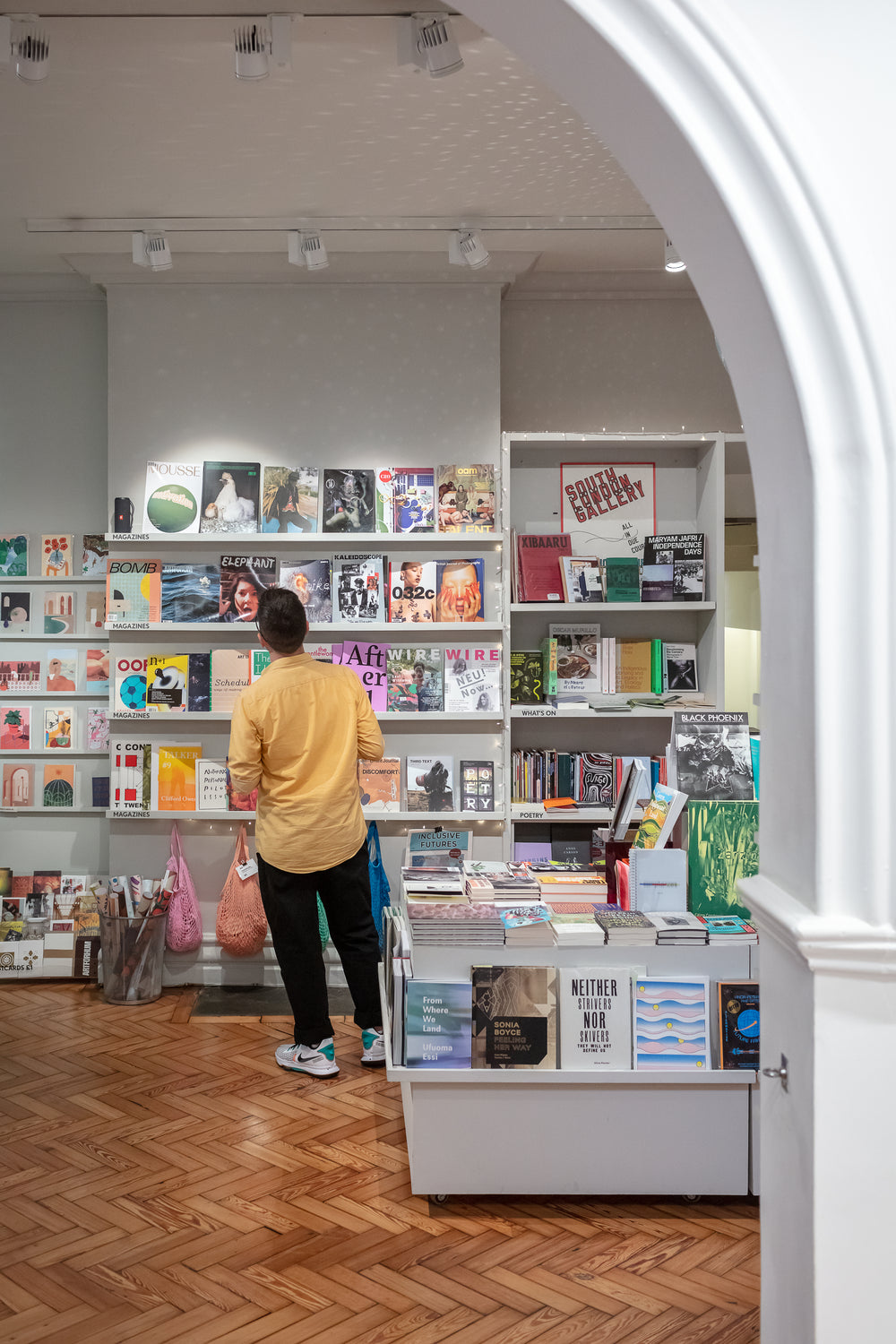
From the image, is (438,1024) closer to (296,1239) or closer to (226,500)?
(296,1239)

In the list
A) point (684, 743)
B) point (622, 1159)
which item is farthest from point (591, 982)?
point (684, 743)

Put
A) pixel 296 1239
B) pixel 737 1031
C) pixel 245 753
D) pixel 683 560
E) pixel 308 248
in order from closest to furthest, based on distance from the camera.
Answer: pixel 296 1239
pixel 737 1031
pixel 245 753
pixel 308 248
pixel 683 560

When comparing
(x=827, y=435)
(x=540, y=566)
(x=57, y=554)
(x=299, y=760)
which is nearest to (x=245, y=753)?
(x=299, y=760)

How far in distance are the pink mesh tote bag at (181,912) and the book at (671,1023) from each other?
2600 millimetres

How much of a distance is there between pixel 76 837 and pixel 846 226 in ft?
15.7

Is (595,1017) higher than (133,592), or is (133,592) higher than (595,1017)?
(133,592)

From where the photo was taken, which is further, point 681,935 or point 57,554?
point 57,554

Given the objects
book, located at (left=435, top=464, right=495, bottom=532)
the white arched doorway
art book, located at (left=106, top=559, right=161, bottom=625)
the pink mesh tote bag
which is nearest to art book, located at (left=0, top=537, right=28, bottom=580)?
art book, located at (left=106, top=559, right=161, bottom=625)

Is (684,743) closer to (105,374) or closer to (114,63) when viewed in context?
(114,63)

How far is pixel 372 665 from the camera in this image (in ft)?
16.3

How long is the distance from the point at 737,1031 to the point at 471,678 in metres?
2.36

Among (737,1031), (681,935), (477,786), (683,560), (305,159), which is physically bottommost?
(737,1031)

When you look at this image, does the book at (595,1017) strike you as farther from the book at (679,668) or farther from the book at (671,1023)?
the book at (679,668)

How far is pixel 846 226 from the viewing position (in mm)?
1256
